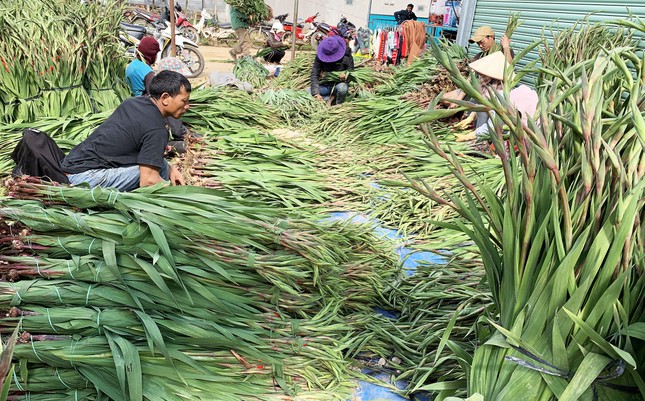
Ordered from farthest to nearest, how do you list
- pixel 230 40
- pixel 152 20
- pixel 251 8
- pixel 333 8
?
pixel 333 8 → pixel 230 40 → pixel 152 20 → pixel 251 8

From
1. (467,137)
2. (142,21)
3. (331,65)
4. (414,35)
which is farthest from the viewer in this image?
(142,21)

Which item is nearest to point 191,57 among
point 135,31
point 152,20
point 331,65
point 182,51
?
point 182,51

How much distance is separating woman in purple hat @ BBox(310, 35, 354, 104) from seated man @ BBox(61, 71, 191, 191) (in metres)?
3.47


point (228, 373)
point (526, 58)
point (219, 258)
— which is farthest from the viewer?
point (526, 58)

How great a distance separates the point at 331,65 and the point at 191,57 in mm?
3628

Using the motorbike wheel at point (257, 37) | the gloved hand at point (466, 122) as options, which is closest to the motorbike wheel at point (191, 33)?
the motorbike wheel at point (257, 37)

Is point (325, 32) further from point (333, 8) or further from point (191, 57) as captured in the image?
point (333, 8)

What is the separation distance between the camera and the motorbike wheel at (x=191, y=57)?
28.1 feet

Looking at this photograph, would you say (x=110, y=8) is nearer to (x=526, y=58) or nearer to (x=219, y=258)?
(x=219, y=258)

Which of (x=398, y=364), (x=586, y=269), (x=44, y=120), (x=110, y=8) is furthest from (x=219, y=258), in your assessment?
(x=110, y=8)

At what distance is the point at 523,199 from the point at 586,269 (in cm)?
22

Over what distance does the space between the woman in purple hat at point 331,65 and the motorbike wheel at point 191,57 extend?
320cm

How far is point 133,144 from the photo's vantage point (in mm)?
2771

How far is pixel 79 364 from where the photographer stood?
4.74ft
